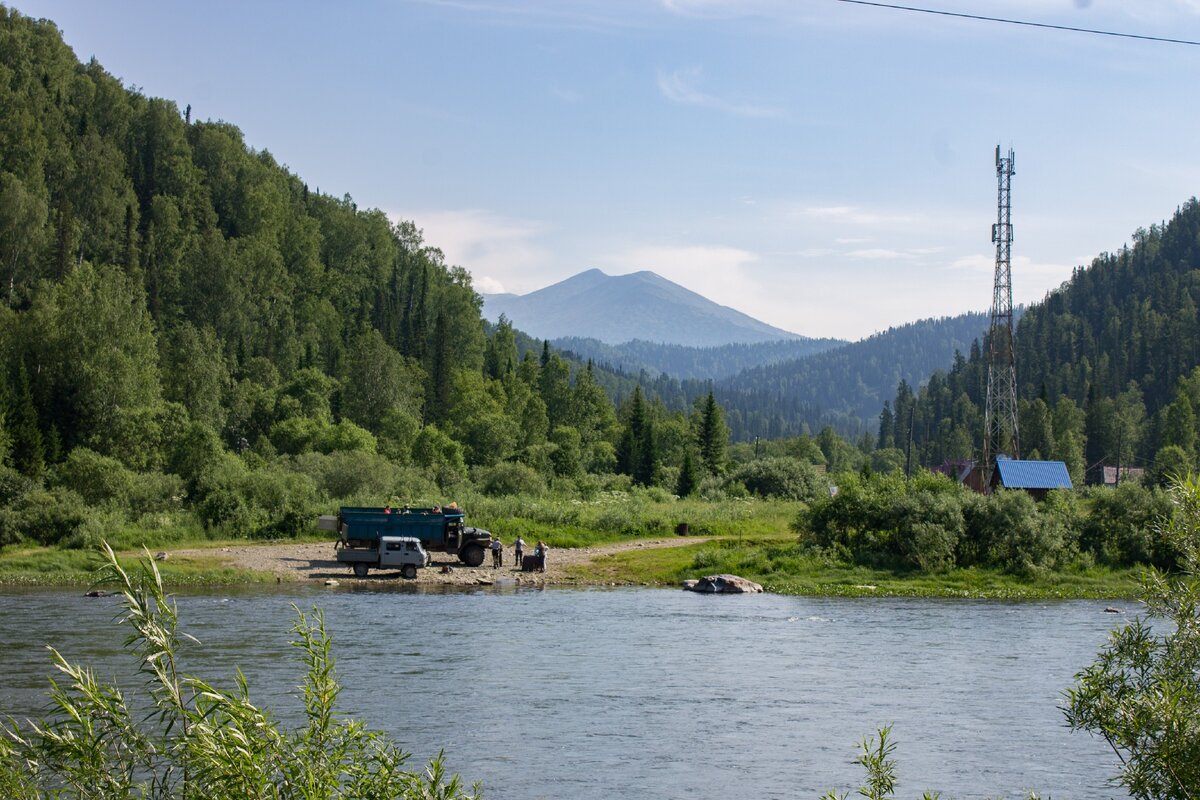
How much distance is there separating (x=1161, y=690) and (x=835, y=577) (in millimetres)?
40841

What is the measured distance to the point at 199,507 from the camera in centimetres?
6203

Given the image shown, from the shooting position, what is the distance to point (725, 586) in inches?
1988

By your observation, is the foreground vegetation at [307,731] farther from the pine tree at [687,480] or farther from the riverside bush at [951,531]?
the pine tree at [687,480]

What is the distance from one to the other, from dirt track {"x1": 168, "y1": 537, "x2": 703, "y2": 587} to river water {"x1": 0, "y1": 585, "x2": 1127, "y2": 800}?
16.6ft

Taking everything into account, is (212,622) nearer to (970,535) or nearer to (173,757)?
(173,757)

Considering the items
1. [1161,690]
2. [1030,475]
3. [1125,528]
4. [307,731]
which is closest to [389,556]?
[1125,528]

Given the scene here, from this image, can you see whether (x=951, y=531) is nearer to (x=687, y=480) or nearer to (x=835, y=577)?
(x=835, y=577)

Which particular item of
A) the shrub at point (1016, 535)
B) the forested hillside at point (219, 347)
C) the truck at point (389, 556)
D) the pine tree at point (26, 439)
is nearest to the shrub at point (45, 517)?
the forested hillside at point (219, 347)

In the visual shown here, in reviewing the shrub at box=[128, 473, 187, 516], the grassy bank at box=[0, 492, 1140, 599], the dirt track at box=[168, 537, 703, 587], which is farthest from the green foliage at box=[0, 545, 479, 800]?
the shrub at box=[128, 473, 187, 516]

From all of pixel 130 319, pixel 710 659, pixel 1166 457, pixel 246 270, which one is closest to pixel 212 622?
pixel 710 659

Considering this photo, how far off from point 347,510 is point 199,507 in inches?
497

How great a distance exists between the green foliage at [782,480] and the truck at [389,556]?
1841 inches

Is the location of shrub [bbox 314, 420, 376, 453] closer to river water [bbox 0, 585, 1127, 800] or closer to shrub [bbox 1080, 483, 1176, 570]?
river water [bbox 0, 585, 1127, 800]

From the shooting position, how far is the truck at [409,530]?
53.4m
